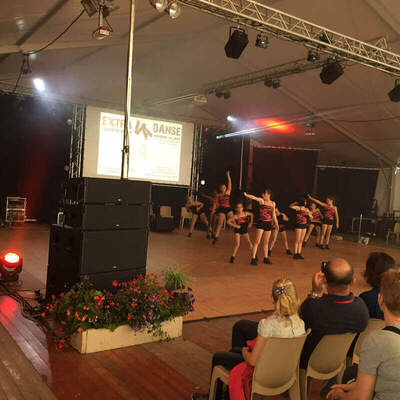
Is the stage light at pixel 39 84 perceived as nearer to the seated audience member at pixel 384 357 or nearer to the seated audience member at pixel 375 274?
the seated audience member at pixel 375 274

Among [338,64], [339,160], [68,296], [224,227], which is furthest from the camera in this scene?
[339,160]

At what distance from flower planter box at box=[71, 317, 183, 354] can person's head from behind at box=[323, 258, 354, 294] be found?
5.82 feet

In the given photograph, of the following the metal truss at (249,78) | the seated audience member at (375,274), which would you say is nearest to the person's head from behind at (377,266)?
the seated audience member at (375,274)

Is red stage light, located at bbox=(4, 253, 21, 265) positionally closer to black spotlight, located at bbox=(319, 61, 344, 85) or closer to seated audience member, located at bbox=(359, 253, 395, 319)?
seated audience member, located at bbox=(359, 253, 395, 319)

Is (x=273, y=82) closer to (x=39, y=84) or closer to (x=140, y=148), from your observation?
(x=140, y=148)

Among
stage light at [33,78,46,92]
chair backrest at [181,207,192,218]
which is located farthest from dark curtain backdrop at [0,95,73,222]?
chair backrest at [181,207,192,218]

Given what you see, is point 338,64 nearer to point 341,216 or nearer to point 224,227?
point 224,227

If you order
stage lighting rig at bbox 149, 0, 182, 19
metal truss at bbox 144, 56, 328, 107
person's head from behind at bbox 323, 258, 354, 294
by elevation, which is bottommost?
person's head from behind at bbox 323, 258, 354, 294

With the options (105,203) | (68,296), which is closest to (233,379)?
(68,296)

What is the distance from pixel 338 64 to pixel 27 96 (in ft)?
26.0

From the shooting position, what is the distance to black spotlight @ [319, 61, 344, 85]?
7.17 m

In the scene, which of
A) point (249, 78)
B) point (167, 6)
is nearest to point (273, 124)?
point (249, 78)

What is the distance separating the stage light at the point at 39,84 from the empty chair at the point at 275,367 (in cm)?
970

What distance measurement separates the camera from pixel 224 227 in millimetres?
14289
